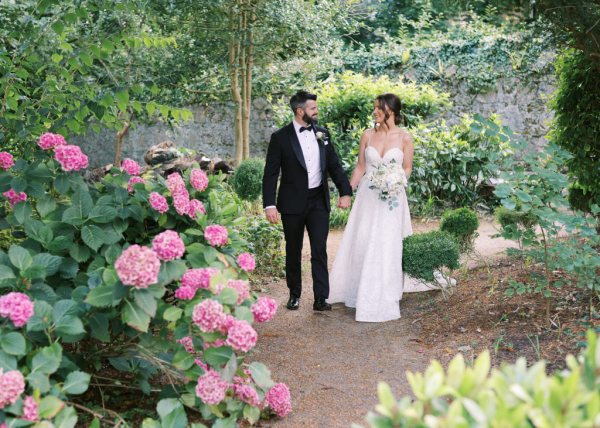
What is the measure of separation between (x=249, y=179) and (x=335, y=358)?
16.9 ft

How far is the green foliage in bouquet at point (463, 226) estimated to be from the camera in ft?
25.7

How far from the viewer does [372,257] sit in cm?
621

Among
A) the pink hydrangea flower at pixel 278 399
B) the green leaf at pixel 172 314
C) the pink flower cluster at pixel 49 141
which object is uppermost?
the pink flower cluster at pixel 49 141

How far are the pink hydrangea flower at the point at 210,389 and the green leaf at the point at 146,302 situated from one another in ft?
1.44

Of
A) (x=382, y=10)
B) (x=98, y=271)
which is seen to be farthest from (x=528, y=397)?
(x=382, y=10)

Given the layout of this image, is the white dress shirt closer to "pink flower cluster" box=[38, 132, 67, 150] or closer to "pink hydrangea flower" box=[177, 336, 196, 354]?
"pink flower cluster" box=[38, 132, 67, 150]

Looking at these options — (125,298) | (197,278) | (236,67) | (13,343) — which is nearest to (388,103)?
(197,278)

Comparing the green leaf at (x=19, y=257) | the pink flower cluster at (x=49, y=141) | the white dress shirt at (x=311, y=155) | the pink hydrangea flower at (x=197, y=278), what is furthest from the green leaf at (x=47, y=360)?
the white dress shirt at (x=311, y=155)

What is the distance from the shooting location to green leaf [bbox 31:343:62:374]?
2.86 m

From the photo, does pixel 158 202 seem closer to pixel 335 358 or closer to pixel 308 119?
pixel 335 358

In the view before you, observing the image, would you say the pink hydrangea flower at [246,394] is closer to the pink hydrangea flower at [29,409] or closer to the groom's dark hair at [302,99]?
the pink hydrangea flower at [29,409]

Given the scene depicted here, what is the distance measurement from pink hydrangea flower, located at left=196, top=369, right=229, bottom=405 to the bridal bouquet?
3317 mm

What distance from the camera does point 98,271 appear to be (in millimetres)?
3365

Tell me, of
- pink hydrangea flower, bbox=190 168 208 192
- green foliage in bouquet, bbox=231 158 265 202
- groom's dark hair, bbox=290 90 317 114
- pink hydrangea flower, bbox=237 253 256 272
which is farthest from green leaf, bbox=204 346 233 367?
green foliage in bouquet, bbox=231 158 265 202
